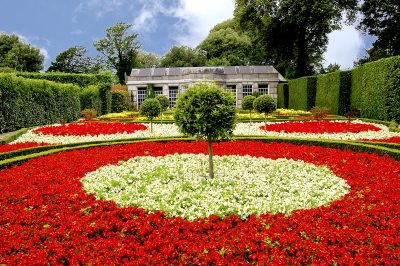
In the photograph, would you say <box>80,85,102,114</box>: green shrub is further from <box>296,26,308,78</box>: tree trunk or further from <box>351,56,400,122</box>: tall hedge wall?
<box>296,26,308,78</box>: tree trunk

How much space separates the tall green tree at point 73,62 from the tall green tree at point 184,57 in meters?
13.1

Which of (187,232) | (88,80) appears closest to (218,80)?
(88,80)

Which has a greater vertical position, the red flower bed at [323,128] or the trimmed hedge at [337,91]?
the trimmed hedge at [337,91]

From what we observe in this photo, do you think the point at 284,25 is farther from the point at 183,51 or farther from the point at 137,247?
the point at 137,247

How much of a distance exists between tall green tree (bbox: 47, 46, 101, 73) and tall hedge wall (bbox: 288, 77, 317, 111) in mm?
40702

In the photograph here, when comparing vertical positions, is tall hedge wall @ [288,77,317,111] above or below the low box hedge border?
above

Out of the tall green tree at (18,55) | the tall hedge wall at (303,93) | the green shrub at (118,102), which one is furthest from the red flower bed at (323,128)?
the tall green tree at (18,55)

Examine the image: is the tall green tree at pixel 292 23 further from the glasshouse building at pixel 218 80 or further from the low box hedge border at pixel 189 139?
the low box hedge border at pixel 189 139

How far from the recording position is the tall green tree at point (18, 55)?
5950 cm

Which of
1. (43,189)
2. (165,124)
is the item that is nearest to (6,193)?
(43,189)

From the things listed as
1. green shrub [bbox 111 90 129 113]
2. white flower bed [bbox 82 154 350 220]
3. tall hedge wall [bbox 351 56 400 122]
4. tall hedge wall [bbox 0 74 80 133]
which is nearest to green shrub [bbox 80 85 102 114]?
tall hedge wall [bbox 0 74 80 133]

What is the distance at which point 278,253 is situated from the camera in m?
4.73

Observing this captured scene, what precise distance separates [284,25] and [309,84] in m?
10.6

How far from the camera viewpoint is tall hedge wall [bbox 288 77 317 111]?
3444cm
